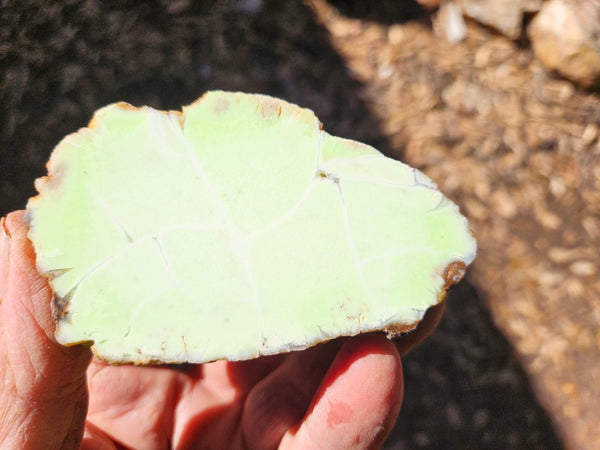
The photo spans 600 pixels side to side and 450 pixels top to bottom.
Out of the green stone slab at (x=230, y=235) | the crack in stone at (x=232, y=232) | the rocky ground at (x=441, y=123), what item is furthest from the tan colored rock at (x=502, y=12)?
the crack in stone at (x=232, y=232)

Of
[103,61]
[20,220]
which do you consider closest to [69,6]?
[103,61]

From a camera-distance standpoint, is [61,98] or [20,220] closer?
[20,220]

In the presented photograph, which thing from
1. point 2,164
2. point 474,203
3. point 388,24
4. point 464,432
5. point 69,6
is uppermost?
point 69,6

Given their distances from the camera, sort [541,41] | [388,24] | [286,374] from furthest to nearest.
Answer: [388,24] < [541,41] < [286,374]

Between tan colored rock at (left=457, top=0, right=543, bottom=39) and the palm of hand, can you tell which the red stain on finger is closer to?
the palm of hand

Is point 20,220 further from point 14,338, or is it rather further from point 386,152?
point 386,152

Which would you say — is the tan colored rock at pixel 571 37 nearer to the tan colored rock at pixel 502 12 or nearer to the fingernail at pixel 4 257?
the tan colored rock at pixel 502 12
